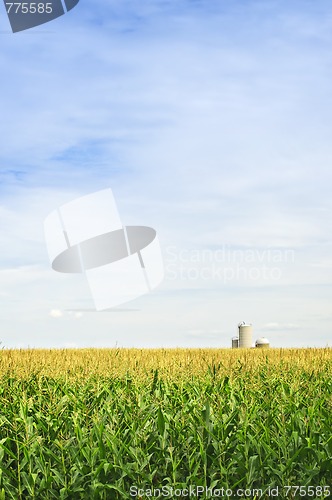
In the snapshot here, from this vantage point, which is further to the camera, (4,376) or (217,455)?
(4,376)

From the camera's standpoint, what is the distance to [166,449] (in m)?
7.51

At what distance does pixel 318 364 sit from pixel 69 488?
1150cm

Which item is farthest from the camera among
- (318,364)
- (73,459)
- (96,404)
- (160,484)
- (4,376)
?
(318,364)

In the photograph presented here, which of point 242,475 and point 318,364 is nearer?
point 242,475

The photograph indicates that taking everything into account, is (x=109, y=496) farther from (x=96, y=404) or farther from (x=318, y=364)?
(x=318, y=364)

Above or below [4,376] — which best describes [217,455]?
below

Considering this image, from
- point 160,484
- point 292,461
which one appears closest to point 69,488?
point 160,484

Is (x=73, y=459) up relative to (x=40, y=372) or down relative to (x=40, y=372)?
down

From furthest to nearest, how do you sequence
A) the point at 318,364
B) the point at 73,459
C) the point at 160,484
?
1. the point at 318,364
2. the point at 73,459
3. the point at 160,484

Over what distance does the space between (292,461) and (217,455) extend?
0.89 meters

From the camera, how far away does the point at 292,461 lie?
7281 millimetres

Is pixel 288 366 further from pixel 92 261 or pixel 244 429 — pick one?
pixel 244 429

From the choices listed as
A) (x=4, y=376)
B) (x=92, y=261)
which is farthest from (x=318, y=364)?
(x=4, y=376)

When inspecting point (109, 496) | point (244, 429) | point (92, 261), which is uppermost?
point (92, 261)
